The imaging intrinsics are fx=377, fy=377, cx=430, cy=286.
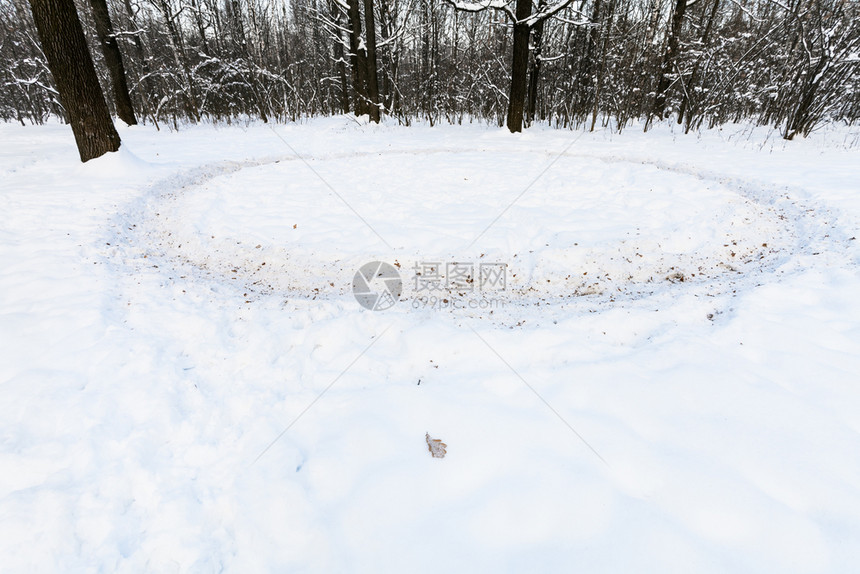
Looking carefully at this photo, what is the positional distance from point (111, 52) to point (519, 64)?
45.0 ft

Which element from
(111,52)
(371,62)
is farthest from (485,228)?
(111,52)

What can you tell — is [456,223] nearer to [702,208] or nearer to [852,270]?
[702,208]

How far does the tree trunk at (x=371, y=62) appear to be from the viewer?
44.6 feet

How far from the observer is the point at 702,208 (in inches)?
227

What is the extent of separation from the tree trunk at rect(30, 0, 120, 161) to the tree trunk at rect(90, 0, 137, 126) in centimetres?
816

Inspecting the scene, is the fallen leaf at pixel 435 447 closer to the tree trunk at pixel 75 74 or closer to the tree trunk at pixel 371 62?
the tree trunk at pixel 75 74

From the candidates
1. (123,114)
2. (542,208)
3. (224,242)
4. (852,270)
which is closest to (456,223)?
(542,208)

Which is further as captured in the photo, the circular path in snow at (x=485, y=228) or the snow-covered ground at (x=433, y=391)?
the circular path in snow at (x=485, y=228)

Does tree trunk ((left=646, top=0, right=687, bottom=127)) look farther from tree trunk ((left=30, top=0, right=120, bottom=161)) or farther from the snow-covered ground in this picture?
tree trunk ((left=30, top=0, right=120, bottom=161))

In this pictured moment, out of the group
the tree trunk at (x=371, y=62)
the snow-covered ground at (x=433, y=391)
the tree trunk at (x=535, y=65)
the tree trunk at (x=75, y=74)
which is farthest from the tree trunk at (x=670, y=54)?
the tree trunk at (x=75, y=74)

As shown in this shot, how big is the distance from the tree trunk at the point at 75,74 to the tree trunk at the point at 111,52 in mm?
8162

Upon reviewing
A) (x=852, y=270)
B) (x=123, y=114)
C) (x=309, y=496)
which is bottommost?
(x=309, y=496)

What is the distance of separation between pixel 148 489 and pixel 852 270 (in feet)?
19.4

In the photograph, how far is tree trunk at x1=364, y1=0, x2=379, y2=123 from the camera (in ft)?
44.6
